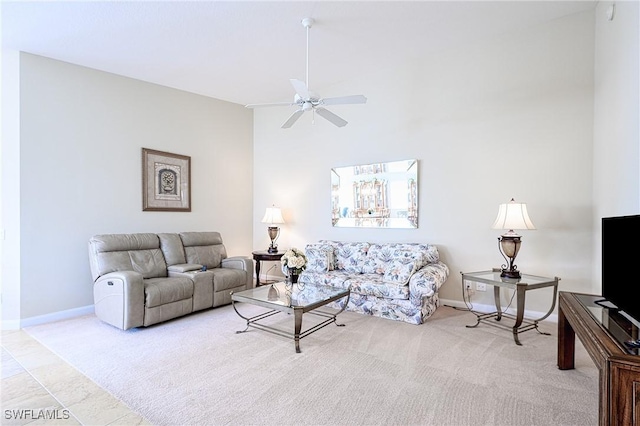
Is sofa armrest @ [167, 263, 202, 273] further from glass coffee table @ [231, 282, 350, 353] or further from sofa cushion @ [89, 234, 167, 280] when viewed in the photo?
glass coffee table @ [231, 282, 350, 353]

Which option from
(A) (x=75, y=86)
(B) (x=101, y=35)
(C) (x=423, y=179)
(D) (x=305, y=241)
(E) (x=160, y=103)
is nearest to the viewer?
(B) (x=101, y=35)

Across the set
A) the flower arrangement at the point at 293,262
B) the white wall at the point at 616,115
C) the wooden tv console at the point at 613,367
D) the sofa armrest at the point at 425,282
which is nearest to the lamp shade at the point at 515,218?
the white wall at the point at 616,115

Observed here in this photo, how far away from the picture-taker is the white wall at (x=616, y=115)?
2449mm

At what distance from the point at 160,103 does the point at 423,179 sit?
396cm

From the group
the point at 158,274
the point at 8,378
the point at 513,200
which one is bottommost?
the point at 8,378

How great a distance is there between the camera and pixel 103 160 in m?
4.21

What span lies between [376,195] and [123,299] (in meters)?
3.36

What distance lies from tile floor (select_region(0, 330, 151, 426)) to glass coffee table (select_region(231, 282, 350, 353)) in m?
1.29

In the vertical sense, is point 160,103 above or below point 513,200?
above

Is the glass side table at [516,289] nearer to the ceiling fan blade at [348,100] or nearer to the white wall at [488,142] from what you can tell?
the white wall at [488,142]

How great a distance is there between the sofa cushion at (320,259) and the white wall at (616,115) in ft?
9.60

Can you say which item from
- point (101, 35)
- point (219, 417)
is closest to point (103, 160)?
point (101, 35)

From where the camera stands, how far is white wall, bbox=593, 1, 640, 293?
8.04 feet

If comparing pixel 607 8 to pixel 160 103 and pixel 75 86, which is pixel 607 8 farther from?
pixel 75 86
